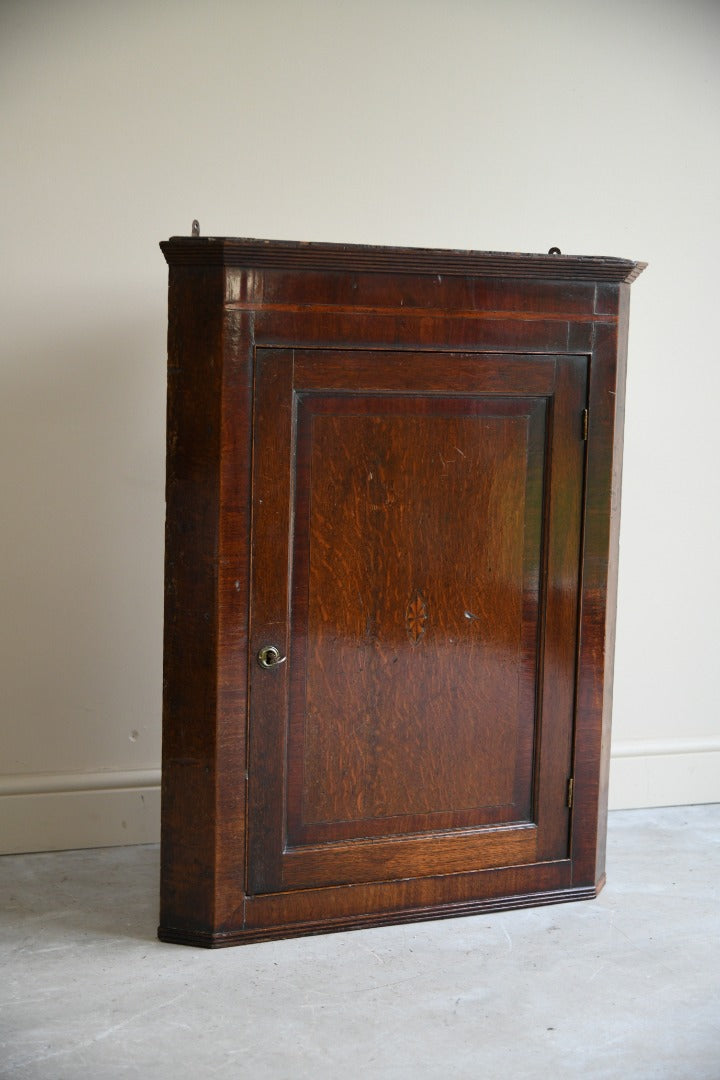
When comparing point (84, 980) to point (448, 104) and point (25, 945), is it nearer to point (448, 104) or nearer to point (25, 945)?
point (25, 945)

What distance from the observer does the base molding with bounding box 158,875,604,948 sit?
2.68m

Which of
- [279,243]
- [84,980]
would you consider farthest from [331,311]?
[84,980]

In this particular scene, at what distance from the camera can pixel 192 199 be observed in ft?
10.6

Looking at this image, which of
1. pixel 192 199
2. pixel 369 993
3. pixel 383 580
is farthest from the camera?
pixel 192 199

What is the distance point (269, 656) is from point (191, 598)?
0.71 ft

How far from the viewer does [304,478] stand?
263cm

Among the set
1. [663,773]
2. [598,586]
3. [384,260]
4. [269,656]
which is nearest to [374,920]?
[269,656]

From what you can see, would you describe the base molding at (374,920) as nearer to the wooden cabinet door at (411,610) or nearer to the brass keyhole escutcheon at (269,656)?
the wooden cabinet door at (411,610)

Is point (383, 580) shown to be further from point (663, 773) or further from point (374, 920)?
point (663, 773)

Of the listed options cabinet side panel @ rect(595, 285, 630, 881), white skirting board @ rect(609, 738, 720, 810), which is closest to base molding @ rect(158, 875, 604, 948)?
cabinet side panel @ rect(595, 285, 630, 881)

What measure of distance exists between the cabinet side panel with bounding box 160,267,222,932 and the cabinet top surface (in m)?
0.05

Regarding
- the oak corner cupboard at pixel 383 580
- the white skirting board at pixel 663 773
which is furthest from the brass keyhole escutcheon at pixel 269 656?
the white skirting board at pixel 663 773

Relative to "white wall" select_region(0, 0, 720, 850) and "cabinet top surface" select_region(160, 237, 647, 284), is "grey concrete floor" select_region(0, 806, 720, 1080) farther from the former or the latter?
"cabinet top surface" select_region(160, 237, 647, 284)

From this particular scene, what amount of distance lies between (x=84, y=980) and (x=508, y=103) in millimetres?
2575
